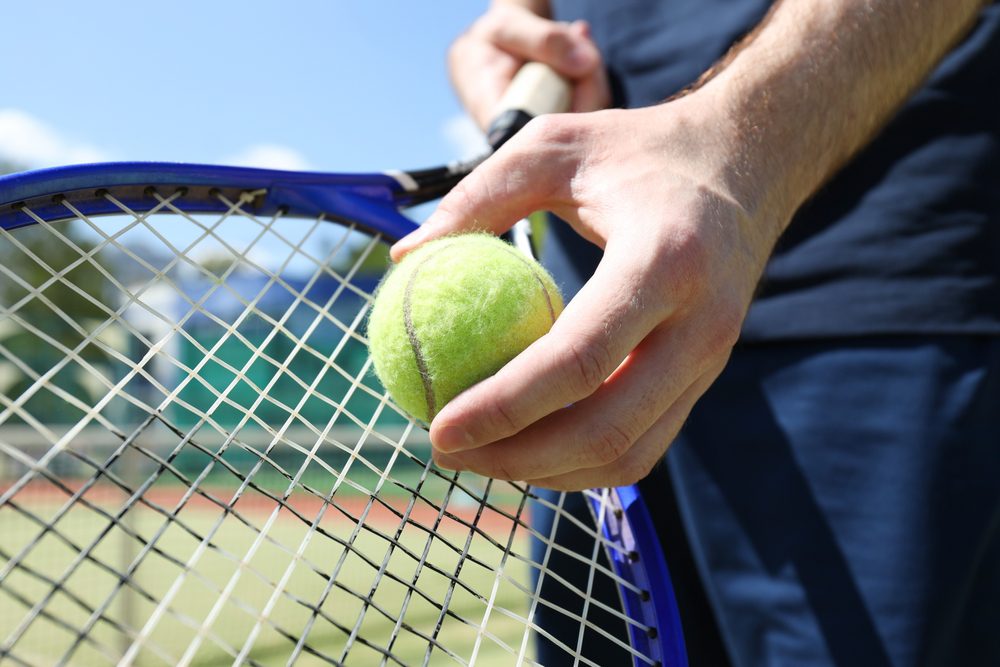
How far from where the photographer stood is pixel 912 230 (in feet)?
4.00

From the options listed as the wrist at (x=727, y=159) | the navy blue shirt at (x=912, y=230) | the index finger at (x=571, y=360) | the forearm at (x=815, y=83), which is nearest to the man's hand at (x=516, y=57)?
the navy blue shirt at (x=912, y=230)

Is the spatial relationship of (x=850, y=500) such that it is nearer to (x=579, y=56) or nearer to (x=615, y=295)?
(x=615, y=295)

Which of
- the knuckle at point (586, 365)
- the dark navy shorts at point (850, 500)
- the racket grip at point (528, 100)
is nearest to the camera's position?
the knuckle at point (586, 365)

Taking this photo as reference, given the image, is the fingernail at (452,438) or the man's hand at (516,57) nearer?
the fingernail at (452,438)

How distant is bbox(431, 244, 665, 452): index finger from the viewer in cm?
75

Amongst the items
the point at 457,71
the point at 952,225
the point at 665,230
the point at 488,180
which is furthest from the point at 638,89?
the point at 665,230

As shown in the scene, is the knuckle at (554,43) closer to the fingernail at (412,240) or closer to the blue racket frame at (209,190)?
the blue racket frame at (209,190)

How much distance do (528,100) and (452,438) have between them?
810 mm

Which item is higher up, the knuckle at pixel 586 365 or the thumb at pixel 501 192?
the thumb at pixel 501 192

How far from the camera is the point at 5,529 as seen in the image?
282 inches

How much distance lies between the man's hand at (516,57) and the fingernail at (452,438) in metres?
0.86

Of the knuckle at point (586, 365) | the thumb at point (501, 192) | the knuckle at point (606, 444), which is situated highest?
the thumb at point (501, 192)

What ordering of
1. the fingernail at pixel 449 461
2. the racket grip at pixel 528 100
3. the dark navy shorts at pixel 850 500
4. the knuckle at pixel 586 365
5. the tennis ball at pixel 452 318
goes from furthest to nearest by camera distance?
the racket grip at pixel 528 100
the dark navy shorts at pixel 850 500
the tennis ball at pixel 452 318
the fingernail at pixel 449 461
the knuckle at pixel 586 365

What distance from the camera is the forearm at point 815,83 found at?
3.08 ft
